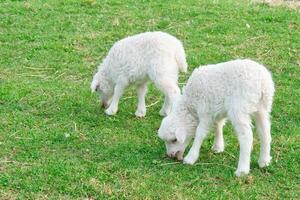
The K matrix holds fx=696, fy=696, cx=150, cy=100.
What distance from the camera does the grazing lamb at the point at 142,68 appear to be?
8.85 meters

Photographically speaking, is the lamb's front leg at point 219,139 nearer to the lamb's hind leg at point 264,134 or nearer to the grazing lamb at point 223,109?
the grazing lamb at point 223,109

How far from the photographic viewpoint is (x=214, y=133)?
8195mm

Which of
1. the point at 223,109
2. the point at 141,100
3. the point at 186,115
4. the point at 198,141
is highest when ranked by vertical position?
the point at 223,109

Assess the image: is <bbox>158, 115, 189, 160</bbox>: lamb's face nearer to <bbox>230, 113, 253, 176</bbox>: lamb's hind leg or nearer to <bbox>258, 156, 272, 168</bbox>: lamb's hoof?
<bbox>230, 113, 253, 176</bbox>: lamb's hind leg

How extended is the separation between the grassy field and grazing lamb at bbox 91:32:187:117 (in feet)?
0.88

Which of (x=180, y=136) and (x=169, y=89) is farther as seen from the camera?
(x=169, y=89)

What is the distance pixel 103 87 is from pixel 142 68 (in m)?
0.79

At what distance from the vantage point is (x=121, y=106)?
9.77m

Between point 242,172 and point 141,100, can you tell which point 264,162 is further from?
point 141,100

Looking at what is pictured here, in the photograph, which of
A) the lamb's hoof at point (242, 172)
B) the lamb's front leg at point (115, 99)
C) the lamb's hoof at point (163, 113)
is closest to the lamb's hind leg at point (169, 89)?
the lamb's hoof at point (163, 113)

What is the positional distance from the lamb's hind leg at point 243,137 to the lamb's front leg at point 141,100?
2.23m

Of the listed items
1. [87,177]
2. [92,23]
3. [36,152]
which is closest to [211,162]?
[87,177]

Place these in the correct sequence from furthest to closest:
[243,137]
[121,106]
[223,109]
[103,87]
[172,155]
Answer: [121,106] < [103,87] < [172,155] < [223,109] < [243,137]

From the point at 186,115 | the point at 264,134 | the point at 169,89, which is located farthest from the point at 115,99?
the point at 264,134
